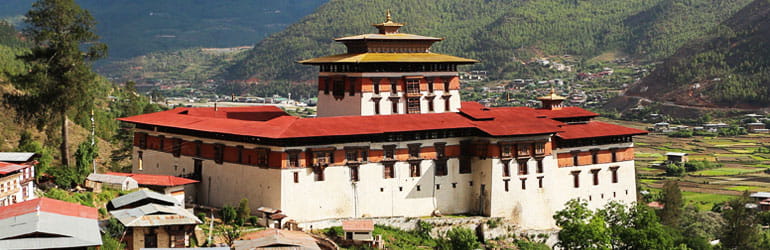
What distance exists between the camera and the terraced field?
5472 inches

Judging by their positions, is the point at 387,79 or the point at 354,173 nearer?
the point at 354,173

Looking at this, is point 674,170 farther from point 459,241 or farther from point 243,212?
point 243,212

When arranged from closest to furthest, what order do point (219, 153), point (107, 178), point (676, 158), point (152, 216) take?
1. point (152, 216)
2. point (107, 178)
3. point (219, 153)
4. point (676, 158)

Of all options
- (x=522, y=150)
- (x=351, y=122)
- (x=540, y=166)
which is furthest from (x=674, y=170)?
(x=351, y=122)

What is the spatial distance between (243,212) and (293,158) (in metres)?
4.46

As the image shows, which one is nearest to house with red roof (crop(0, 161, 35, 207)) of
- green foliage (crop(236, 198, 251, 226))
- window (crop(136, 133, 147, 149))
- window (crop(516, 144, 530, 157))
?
green foliage (crop(236, 198, 251, 226))

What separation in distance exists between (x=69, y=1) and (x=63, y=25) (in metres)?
1.73

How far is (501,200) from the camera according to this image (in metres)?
76.1

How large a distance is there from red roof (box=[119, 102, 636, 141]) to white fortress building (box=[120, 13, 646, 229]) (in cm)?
13

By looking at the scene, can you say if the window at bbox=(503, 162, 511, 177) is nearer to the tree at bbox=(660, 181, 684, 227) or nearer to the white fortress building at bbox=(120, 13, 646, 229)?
the white fortress building at bbox=(120, 13, 646, 229)

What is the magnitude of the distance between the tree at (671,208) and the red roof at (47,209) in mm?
54732

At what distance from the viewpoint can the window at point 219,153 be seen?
240 feet

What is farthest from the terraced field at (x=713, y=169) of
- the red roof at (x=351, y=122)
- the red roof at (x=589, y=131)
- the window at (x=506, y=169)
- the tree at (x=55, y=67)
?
the tree at (x=55, y=67)

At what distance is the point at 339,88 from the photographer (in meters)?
81.3
